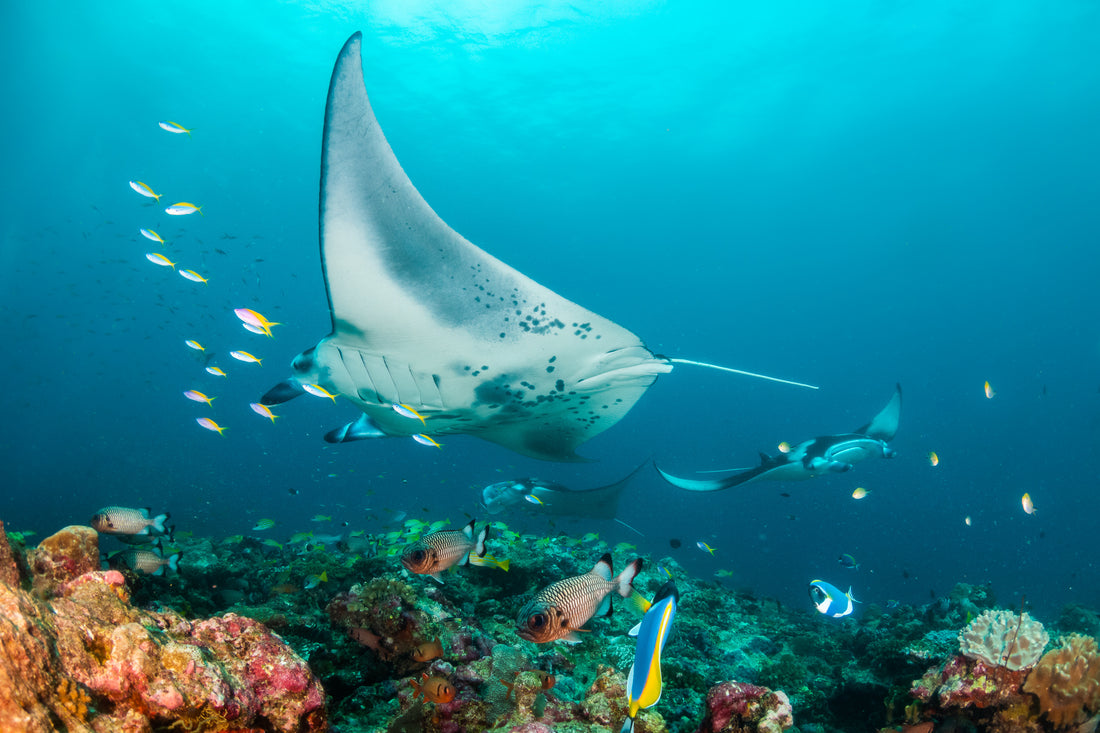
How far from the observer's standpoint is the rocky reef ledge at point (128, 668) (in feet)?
3.14

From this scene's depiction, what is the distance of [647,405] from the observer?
68.1m

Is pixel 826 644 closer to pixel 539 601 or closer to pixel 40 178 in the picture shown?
pixel 539 601

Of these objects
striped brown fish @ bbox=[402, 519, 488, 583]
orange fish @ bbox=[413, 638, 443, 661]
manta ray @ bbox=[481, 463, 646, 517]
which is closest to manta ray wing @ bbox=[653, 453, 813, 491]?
manta ray @ bbox=[481, 463, 646, 517]

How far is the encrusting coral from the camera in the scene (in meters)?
2.35

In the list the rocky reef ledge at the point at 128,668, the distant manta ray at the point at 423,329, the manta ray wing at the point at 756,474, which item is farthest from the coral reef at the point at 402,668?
the manta ray wing at the point at 756,474

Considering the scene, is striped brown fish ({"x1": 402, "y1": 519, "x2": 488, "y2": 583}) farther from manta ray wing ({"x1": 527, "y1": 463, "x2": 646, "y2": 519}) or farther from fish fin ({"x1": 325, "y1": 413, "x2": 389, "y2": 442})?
manta ray wing ({"x1": 527, "y1": 463, "x2": 646, "y2": 519})

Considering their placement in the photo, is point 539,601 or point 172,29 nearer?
point 539,601

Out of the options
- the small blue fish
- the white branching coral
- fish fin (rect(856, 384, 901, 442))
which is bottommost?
fish fin (rect(856, 384, 901, 442))

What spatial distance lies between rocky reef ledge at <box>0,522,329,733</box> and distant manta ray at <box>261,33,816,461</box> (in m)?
1.87

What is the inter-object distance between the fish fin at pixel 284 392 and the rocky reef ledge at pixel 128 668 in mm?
1640

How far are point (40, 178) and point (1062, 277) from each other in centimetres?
8410

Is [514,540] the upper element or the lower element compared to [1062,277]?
lower

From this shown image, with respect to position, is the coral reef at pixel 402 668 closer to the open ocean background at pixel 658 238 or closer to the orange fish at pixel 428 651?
the orange fish at pixel 428 651

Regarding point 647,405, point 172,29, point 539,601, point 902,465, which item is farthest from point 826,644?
point 902,465
